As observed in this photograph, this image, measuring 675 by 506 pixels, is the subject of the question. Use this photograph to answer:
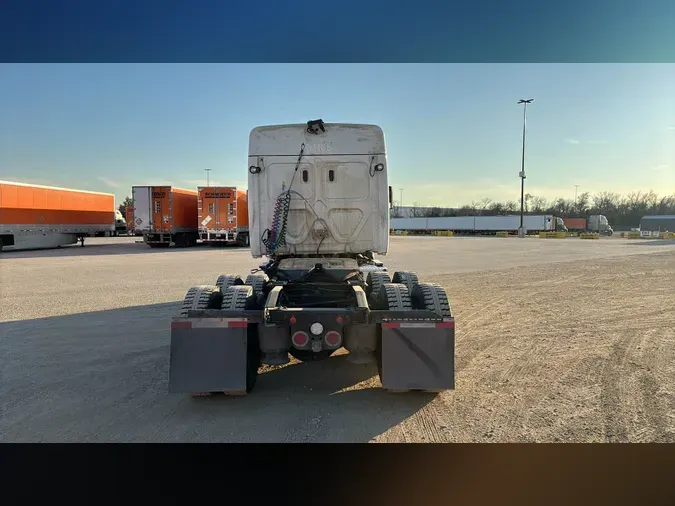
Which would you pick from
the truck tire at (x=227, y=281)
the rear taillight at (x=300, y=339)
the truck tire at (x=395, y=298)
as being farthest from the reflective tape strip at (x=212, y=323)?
the truck tire at (x=395, y=298)

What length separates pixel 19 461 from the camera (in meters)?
3.41

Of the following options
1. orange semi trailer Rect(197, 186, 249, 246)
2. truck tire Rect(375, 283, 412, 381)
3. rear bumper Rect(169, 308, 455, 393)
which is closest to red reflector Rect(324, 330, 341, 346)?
rear bumper Rect(169, 308, 455, 393)

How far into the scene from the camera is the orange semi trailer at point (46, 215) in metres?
22.6

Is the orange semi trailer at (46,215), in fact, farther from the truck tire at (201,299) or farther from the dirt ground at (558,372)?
the dirt ground at (558,372)

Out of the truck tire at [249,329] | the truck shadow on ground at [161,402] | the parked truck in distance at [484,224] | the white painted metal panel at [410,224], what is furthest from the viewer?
the white painted metal panel at [410,224]

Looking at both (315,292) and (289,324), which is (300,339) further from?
(315,292)

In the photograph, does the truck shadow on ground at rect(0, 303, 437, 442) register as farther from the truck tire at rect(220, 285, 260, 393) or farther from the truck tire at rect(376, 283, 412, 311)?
the truck tire at rect(376, 283, 412, 311)

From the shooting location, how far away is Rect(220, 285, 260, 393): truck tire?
4438mm

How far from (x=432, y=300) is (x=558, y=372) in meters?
2.09

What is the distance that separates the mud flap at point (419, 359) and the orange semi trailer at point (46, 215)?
1018 inches

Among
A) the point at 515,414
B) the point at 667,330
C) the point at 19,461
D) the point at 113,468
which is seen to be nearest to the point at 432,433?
the point at 515,414

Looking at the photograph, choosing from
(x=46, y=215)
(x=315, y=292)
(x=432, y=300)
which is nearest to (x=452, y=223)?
(x=46, y=215)

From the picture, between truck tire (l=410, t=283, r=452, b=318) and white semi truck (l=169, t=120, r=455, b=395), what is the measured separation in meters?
0.01

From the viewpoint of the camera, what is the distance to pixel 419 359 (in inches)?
169
